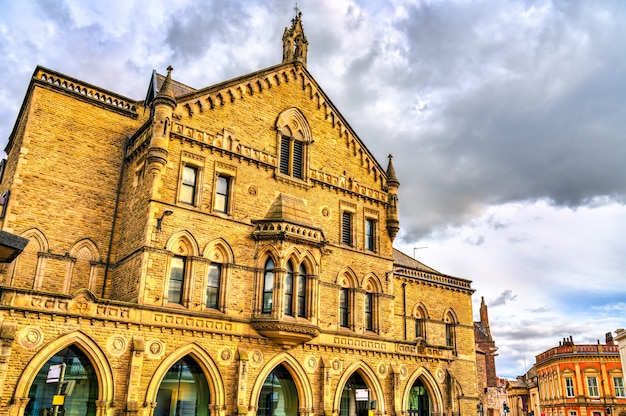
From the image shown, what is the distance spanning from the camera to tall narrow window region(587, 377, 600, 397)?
5578 cm

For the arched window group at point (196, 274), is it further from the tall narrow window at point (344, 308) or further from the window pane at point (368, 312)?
the window pane at point (368, 312)

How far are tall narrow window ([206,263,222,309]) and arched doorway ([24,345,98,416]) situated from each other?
5.18 meters

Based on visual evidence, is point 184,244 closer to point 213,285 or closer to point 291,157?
point 213,285

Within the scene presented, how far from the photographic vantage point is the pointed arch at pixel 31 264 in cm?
2123

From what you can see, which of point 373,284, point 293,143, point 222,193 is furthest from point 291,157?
point 373,284

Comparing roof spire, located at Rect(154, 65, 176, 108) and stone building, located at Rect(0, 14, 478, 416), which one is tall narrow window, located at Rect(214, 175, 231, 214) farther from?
roof spire, located at Rect(154, 65, 176, 108)

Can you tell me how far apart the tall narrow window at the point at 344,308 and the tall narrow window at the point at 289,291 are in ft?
11.1

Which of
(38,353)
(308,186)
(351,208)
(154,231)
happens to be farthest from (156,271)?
(351,208)

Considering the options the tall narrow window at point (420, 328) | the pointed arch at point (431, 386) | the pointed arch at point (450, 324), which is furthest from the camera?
the pointed arch at point (450, 324)

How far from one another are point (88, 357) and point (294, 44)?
18842 millimetres

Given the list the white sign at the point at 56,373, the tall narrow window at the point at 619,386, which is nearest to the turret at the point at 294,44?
the white sign at the point at 56,373

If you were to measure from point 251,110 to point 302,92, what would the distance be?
3705mm

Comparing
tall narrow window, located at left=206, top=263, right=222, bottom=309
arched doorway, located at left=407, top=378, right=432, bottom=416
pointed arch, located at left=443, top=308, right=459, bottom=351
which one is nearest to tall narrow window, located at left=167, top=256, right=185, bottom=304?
tall narrow window, located at left=206, top=263, right=222, bottom=309

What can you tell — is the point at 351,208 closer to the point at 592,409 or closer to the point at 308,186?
the point at 308,186
